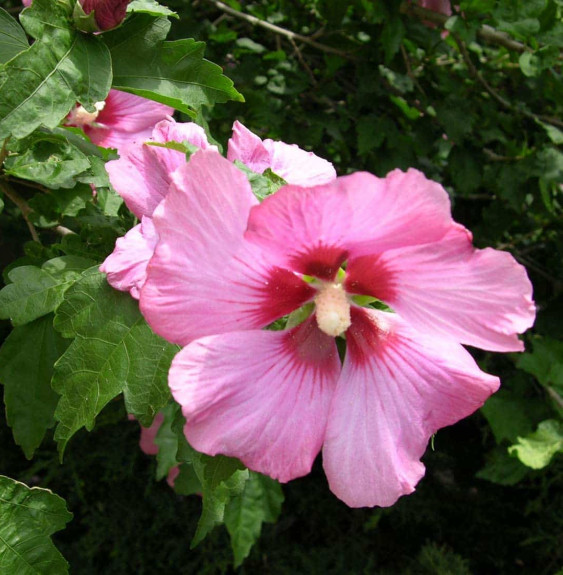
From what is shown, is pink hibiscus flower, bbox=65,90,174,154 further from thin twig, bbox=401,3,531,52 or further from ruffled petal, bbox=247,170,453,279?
thin twig, bbox=401,3,531,52

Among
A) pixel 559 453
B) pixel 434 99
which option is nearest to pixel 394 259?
pixel 559 453

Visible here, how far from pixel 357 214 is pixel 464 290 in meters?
0.14

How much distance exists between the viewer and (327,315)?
75 centimetres

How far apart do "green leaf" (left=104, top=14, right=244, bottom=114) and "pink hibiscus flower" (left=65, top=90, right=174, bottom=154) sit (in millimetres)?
249

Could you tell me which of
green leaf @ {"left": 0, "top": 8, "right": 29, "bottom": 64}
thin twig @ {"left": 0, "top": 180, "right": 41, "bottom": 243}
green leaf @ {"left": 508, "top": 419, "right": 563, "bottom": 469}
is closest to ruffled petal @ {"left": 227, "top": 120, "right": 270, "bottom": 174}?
green leaf @ {"left": 0, "top": 8, "right": 29, "bottom": 64}

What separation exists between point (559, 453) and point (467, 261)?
1380 mm

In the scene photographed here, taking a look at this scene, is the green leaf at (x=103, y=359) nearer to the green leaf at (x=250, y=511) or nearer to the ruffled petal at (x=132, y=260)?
the ruffled petal at (x=132, y=260)

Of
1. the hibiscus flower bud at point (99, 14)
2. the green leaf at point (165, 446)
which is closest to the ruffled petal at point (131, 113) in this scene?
the hibiscus flower bud at point (99, 14)

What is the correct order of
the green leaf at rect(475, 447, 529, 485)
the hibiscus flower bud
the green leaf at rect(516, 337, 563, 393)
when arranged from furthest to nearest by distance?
the green leaf at rect(475, 447, 529, 485) < the green leaf at rect(516, 337, 563, 393) < the hibiscus flower bud

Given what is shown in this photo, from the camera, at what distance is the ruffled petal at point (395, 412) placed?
726 mm

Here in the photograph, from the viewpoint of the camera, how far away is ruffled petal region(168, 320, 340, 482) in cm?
68

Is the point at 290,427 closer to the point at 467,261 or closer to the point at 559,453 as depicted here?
the point at 467,261

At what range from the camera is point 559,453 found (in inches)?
71.9

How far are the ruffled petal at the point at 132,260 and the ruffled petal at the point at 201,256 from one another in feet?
0.42
